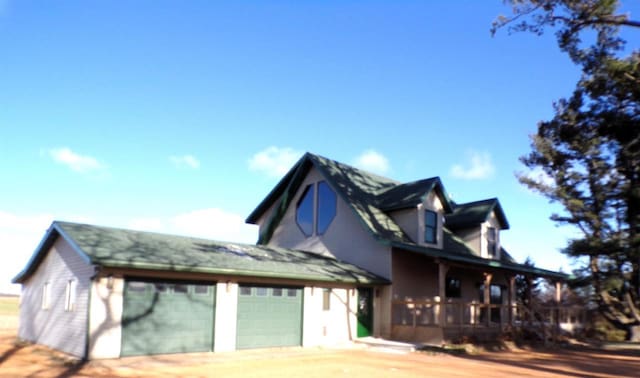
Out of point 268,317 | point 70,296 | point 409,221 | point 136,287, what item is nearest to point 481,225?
point 409,221

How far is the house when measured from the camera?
1512 cm

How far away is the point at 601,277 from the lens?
2700 cm

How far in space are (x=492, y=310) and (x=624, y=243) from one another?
23.8ft

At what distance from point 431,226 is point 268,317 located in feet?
31.2

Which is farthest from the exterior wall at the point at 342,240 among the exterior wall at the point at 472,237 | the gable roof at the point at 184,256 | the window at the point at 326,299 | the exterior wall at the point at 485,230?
the exterior wall at the point at 485,230

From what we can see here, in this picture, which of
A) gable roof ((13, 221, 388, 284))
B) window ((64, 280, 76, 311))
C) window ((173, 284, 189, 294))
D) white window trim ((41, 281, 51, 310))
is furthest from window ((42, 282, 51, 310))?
window ((173, 284, 189, 294))

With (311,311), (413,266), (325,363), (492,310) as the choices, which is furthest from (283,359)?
(492,310)

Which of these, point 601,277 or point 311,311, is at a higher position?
point 601,277

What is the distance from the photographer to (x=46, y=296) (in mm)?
18391

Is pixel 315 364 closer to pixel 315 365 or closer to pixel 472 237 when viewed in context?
pixel 315 365

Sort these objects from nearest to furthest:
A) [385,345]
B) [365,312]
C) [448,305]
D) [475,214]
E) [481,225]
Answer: [385,345] → [365,312] → [448,305] → [481,225] → [475,214]

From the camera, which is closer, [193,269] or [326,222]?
[193,269]

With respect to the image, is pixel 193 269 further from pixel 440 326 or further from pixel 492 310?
pixel 492 310

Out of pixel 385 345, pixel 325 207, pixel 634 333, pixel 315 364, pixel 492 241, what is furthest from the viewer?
pixel 634 333
